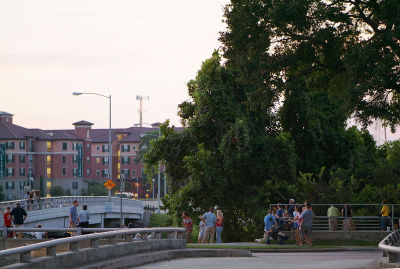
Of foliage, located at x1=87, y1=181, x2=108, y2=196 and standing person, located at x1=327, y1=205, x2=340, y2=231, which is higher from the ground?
foliage, located at x1=87, y1=181, x2=108, y2=196

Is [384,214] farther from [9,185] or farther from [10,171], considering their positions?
[10,171]

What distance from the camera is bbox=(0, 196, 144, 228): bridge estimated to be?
204 ft

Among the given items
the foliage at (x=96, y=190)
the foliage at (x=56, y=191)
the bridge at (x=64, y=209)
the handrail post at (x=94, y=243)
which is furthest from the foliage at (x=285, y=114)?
the foliage at (x=96, y=190)

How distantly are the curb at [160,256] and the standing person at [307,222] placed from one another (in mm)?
5305

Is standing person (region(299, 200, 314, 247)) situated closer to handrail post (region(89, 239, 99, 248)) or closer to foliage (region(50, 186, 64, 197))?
handrail post (region(89, 239, 99, 248))

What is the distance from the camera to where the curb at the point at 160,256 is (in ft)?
52.0

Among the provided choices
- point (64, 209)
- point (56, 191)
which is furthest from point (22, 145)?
point (64, 209)

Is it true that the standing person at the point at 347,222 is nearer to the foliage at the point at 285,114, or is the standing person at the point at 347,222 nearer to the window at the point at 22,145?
the foliage at the point at 285,114

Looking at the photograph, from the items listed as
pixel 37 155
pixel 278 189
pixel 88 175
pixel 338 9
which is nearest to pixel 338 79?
pixel 338 9

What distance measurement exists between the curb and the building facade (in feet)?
362

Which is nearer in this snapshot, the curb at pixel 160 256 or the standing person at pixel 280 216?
the curb at pixel 160 256

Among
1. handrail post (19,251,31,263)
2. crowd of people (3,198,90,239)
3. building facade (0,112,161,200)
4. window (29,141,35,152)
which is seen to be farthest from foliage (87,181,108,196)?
handrail post (19,251,31,263)

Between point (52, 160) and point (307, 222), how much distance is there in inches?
4897

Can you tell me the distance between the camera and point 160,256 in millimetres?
20141
